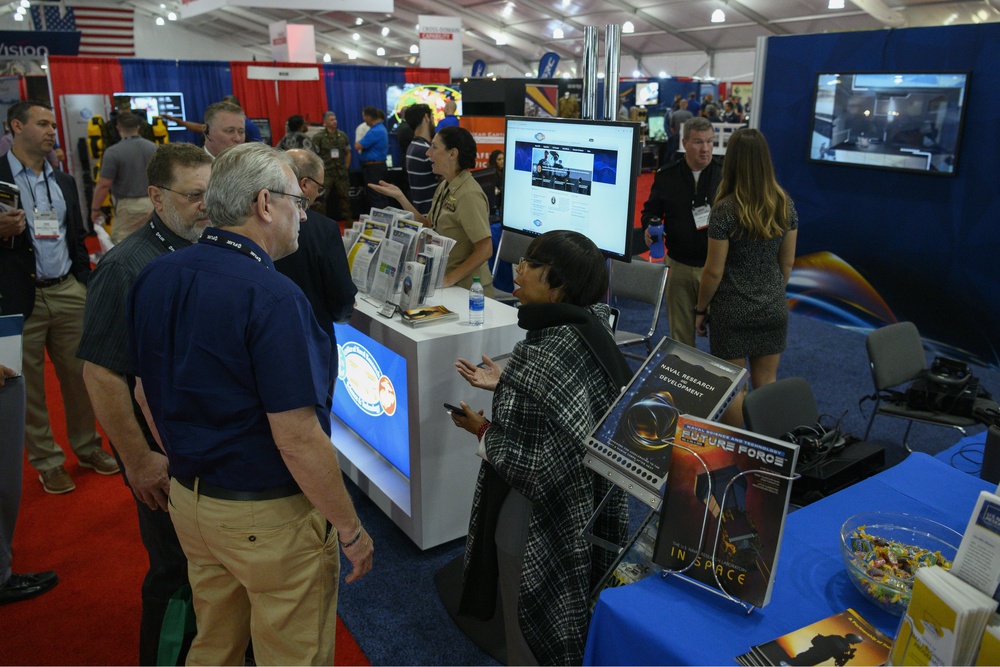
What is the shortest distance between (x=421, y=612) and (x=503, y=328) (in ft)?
3.46

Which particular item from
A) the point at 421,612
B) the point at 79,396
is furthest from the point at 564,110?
the point at 421,612

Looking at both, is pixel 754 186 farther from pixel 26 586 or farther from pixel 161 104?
pixel 161 104

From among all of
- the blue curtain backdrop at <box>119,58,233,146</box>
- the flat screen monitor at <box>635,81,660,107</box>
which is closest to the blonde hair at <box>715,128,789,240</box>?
the blue curtain backdrop at <box>119,58,233,146</box>

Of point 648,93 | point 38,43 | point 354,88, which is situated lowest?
point 354,88

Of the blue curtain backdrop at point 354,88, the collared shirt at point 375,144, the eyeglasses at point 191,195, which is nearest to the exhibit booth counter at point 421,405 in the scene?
the eyeglasses at point 191,195

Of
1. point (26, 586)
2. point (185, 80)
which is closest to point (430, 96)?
point (185, 80)

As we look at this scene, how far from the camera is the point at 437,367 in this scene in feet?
8.63

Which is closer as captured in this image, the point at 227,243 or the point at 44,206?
the point at 227,243

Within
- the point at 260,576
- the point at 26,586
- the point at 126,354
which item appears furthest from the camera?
the point at 26,586

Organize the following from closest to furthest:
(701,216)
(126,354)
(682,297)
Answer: (126,354), (701,216), (682,297)

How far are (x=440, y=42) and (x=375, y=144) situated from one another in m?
4.99

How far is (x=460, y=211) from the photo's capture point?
341 centimetres

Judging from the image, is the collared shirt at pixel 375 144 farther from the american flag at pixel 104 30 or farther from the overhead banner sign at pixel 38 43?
the american flag at pixel 104 30

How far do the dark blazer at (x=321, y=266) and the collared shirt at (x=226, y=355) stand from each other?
0.94 meters
